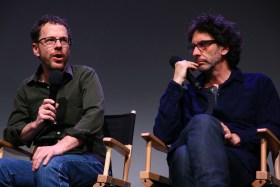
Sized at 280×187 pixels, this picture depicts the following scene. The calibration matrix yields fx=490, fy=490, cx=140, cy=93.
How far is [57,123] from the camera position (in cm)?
264

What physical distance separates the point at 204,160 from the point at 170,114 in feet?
2.01

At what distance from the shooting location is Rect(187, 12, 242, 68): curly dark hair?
9.29 feet

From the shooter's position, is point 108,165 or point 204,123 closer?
point 204,123

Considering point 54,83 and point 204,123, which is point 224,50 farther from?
point 54,83

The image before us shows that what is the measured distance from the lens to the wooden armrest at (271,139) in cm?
226

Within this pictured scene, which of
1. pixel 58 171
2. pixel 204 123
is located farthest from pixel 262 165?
pixel 58 171

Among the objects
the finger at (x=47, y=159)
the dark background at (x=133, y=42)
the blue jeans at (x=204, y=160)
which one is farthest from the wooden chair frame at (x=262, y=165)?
the dark background at (x=133, y=42)

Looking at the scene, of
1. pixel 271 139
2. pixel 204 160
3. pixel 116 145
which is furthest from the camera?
pixel 116 145

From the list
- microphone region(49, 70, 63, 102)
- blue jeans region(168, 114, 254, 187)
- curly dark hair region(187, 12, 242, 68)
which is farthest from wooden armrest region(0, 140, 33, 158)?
curly dark hair region(187, 12, 242, 68)

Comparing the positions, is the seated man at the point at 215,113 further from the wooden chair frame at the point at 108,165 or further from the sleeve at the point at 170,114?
the wooden chair frame at the point at 108,165

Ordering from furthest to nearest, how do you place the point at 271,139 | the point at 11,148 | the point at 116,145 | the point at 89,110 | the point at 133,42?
the point at 133,42
the point at 11,148
the point at 89,110
the point at 116,145
the point at 271,139

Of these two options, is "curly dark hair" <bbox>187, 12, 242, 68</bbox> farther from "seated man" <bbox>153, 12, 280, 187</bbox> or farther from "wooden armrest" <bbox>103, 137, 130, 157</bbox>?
"wooden armrest" <bbox>103, 137, 130, 157</bbox>

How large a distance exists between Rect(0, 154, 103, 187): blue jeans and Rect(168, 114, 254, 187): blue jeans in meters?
0.41

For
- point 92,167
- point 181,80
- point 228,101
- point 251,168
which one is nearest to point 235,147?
point 251,168
